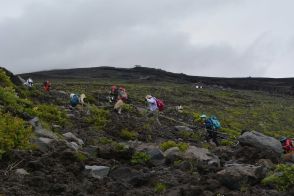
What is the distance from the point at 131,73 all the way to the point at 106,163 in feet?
268

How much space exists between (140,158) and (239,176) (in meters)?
3.41

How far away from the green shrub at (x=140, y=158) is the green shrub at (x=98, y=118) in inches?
228

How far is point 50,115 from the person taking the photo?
20641 mm

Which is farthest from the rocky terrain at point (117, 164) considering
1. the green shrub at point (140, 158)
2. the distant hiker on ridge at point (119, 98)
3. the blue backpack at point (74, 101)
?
the distant hiker on ridge at point (119, 98)

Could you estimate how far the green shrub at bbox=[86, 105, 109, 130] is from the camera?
22.3 m

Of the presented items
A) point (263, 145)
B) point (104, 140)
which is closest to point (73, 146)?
point (104, 140)

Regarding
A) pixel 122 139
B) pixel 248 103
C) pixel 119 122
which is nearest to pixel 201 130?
pixel 119 122

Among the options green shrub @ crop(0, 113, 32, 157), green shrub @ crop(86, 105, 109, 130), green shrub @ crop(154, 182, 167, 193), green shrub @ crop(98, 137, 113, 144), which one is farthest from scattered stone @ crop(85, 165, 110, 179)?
green shrub @ crop(86, 105, 109, 130)

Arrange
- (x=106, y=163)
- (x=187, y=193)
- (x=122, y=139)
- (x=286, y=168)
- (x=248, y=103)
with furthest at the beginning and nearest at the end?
(x=248, y=103), (x=122, y=139), (x=106, y=163), (x=286, y=168), (x=187, y=193)

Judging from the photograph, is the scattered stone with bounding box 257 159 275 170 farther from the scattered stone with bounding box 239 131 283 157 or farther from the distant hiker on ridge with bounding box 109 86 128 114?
the distant hiker on ridge with bounding box 109 86 128 114

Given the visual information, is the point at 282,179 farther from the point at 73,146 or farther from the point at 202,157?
the point at 73,146

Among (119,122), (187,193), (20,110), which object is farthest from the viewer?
(119,122)

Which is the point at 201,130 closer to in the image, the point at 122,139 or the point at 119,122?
the point at 119,122

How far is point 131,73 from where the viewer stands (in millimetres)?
96562
